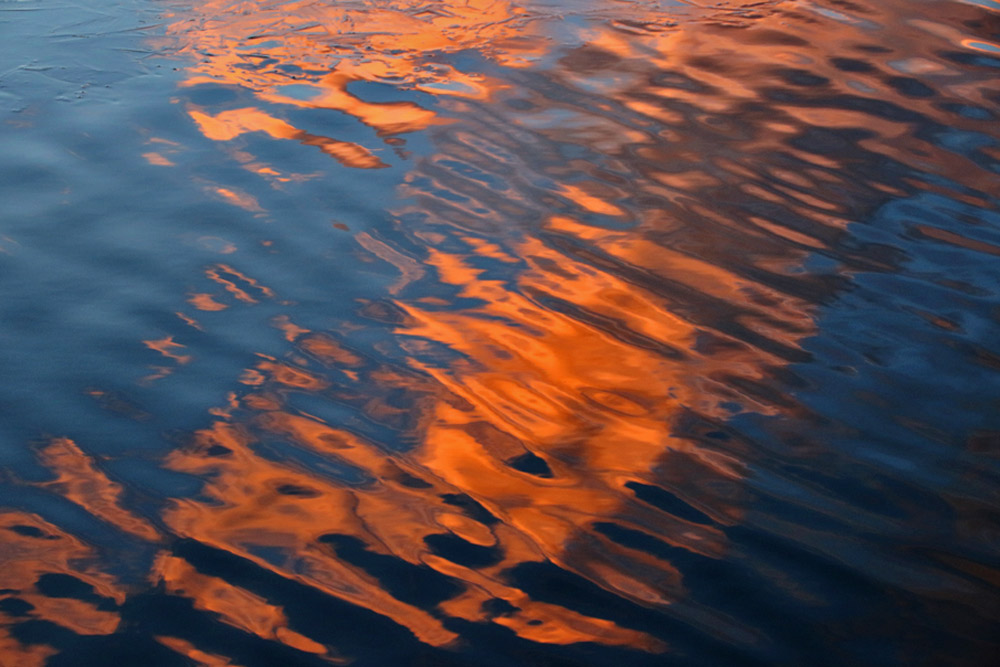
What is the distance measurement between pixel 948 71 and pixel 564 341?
2312 mm

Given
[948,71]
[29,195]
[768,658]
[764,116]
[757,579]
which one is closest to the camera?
[768,658]

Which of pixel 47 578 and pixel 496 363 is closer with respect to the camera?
pixel 47 578

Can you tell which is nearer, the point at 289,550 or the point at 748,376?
the point at 289,550

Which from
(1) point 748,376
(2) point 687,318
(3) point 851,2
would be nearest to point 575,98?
(2) point 687,318

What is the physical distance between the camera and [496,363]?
1814 mm

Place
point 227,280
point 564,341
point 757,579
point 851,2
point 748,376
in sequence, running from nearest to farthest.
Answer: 1. point 757,579
2. point 748,376
3. point 564,341
4. point 227,280
5. point 851,2

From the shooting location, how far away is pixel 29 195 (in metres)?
2.40

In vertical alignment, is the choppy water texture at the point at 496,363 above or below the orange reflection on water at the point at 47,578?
above

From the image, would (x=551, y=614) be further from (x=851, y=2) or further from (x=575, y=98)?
(x=851, y=2)

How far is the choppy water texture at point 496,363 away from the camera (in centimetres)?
127

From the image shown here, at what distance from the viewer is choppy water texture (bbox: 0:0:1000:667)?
4.17ft

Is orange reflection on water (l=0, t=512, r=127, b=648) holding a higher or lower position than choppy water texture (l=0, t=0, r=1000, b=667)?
lower

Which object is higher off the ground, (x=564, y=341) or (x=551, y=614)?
(x=564, y=341)

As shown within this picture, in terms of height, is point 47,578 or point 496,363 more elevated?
point 496,363
